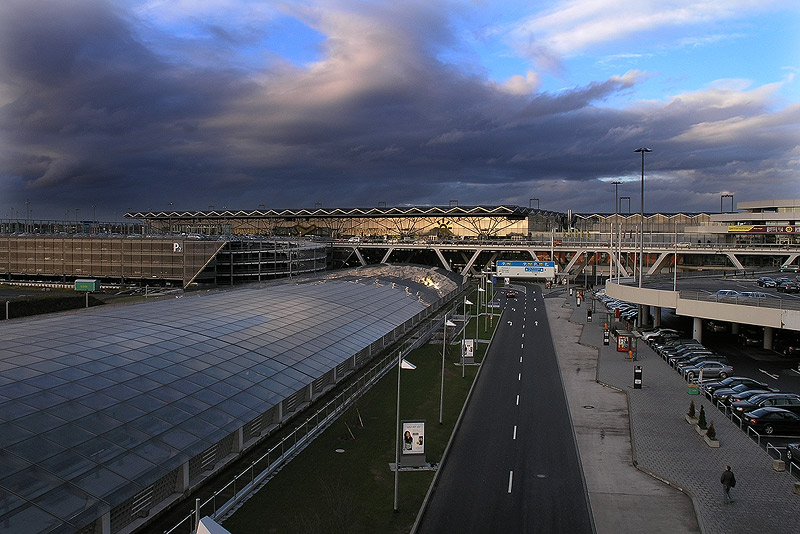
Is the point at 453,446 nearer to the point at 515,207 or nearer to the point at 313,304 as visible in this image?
the point at 313,304

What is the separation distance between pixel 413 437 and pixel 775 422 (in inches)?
750

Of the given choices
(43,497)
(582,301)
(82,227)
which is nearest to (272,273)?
A: (582,301)

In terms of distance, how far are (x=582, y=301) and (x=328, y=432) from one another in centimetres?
7517

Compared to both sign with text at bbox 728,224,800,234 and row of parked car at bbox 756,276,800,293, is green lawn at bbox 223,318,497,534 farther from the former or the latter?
sign with text at bbox 728,224,800,234

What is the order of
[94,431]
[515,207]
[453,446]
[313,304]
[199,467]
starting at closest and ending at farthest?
1. [94,431]
2. [199,467]
3. [453,446]
4. [313,304]
5. [515,207]

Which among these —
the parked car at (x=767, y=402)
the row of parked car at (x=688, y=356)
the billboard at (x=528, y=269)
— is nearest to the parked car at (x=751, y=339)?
the row of parked car at (x=688, y=356)

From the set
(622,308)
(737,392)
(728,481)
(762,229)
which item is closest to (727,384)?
(737,392)

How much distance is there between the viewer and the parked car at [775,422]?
3011 cm

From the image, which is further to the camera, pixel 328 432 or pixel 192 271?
pixel 192 271

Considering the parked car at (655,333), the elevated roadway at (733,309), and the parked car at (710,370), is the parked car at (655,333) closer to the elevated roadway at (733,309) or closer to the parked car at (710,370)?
the elevated roadway at (733,309)

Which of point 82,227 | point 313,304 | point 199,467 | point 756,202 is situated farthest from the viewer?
point 82,227

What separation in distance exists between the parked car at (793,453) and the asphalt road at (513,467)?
880 centimetres

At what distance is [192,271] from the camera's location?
319ft

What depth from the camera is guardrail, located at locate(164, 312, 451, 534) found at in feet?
63.5
